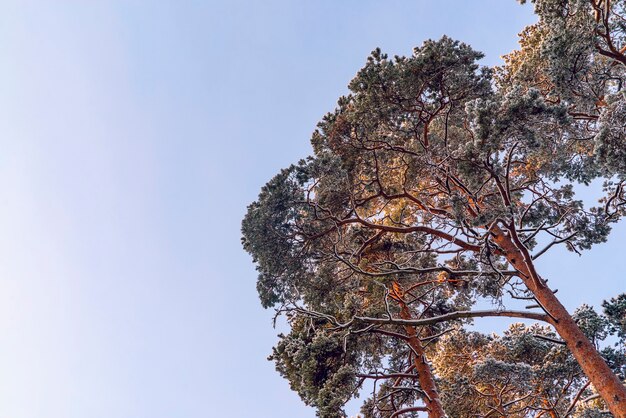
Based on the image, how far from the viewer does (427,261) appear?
497 inches

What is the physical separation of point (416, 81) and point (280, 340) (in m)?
7.42

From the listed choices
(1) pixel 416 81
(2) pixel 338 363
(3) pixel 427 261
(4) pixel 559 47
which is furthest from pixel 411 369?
(4) pixel 559 47

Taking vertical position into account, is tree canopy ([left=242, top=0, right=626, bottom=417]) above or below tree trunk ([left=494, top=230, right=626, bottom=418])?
above

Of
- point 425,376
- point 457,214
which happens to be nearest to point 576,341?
point 457,214

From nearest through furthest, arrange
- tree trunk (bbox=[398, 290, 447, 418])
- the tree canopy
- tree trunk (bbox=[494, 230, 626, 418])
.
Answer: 1. tree trunk (bbox=[494, 230, 626, 418])
2. the tree canopy
3. tree trunk (bbox=[398, 290, 447, 418])

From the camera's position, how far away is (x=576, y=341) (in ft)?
22.8

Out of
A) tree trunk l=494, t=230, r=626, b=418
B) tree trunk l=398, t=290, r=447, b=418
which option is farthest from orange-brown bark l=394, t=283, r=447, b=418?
tree trunk l=494, t=230, r=626, b=418

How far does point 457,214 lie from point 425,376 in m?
4.71

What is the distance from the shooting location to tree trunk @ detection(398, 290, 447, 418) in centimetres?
974

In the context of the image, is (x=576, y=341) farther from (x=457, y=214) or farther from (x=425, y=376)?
(x=425, y=376)

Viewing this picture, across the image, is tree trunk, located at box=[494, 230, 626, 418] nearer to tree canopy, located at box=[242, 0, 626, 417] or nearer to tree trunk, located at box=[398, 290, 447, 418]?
tree canopy, located at box=[242, 0, 626, 417]

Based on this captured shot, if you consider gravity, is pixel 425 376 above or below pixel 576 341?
above

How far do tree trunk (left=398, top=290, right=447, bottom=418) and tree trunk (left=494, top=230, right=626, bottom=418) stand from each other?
347 cm

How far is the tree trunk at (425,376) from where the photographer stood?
9742 millimetres
